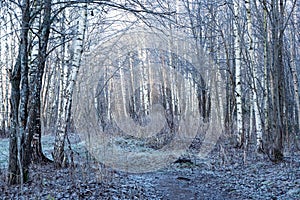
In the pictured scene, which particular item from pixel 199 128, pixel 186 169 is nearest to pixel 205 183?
pixel 186 169

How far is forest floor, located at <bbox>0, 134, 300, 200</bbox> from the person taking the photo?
5957 mm

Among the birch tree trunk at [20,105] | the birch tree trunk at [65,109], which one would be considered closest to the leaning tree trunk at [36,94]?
the birch tree trunk at [65,109]

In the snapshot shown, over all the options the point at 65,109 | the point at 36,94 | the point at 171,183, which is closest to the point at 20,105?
the point at 36,94

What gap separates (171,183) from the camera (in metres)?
8.30

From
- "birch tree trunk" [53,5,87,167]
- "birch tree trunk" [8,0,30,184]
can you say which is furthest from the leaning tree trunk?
"birch tree trunk" [8,0,30,184]

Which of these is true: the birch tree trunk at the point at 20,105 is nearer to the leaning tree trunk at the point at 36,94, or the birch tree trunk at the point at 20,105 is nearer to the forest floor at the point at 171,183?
the forest floor at the point at 171,183

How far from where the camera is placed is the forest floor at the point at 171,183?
596 cm

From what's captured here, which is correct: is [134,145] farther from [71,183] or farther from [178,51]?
[178,51]

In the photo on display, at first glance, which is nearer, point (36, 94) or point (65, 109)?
point (36, 94)

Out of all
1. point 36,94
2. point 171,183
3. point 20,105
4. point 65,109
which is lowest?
point 171,183

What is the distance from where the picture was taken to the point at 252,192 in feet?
22.2

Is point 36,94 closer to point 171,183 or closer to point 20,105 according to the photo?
point 20,105

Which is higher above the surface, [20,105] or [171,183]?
[20,105]

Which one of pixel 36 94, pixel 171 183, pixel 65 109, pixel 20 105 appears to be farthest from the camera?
pixel 65 109
